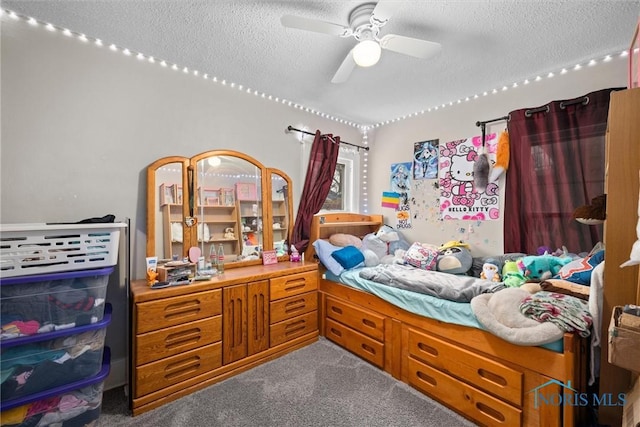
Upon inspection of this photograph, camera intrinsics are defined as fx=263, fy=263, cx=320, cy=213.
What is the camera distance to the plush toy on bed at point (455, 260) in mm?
2336

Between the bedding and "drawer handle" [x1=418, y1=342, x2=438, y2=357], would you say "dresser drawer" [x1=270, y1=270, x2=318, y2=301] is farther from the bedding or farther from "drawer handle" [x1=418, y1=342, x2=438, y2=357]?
"drawer handle" [x1=418, y1=342, x2=438, y2=357]

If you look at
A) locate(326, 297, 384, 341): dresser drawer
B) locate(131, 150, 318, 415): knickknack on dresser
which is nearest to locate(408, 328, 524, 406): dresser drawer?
locate(326, 297, 384, 341): dresser drawer

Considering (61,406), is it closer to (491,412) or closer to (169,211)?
(169,211)

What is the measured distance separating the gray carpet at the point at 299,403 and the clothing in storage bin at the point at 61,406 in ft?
0.62

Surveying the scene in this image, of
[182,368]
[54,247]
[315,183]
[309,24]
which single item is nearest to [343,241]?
[315,183]


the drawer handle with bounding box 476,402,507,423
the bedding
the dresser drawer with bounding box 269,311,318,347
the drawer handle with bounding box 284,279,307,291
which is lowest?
the drawer handle with bounding box 476,402,507,423

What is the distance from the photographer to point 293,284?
2455mm

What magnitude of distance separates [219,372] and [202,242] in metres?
1.03

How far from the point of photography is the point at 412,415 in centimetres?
164

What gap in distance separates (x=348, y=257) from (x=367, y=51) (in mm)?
1714

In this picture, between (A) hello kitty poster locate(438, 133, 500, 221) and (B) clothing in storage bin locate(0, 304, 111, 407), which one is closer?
(B) clothing in storage bin locate(0, 304, 111, 407)

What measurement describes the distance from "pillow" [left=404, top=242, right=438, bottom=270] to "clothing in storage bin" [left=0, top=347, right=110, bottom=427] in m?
2.41

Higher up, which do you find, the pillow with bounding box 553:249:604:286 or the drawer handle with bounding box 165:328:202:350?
the pillow with bounding box 553:249:604:286

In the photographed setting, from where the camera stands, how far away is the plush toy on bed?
2336 mm
